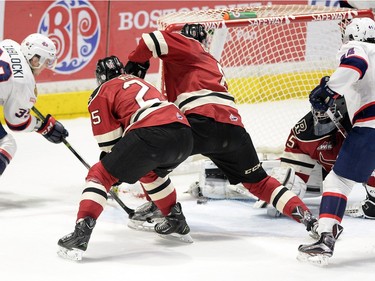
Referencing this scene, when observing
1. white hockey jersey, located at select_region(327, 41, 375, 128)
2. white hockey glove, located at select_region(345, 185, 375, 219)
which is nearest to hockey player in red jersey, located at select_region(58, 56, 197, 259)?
white hockey jersey, located at select_region(327, 41, 375, 128)

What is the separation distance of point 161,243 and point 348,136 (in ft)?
3.42

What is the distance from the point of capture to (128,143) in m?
4.69

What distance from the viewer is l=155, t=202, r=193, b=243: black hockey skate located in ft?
16.6

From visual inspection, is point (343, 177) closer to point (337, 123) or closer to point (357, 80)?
point (357, 80)

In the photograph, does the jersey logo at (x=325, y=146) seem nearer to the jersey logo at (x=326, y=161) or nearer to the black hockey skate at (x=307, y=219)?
the jersey logo at (x=326, y=161)

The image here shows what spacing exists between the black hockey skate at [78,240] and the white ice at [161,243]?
0.05m

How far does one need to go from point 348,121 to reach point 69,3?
109 inches

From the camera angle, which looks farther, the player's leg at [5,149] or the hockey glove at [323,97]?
the player's leg at [5,149]

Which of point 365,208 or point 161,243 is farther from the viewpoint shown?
point 365,208

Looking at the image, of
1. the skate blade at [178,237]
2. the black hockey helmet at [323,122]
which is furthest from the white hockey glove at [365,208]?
the skate blade at [178,237]

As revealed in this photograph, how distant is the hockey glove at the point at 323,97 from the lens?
480 centimetres

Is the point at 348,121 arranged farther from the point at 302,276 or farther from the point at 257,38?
the point at 257,38

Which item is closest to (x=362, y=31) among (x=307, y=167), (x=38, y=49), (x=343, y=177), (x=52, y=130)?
(x=343, y=177)

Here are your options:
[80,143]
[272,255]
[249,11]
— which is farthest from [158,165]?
[80,143]
